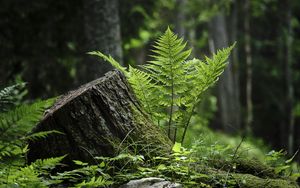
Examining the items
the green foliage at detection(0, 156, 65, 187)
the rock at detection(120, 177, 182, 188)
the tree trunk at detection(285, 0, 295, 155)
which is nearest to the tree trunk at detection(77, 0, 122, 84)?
the rock at detection(120, 177, 182, 188)

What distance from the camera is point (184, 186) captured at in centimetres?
354

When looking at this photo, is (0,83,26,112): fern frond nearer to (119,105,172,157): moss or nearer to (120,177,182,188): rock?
(119,105,172,157): moss

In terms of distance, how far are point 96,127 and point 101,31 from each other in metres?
3.95

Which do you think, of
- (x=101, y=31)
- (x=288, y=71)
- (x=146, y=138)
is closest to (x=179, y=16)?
(x=288, y=71)

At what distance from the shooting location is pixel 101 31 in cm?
770

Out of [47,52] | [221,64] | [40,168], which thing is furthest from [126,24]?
[40,168]

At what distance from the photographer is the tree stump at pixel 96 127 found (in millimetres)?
3916

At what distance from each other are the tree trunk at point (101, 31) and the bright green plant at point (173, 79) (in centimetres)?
316

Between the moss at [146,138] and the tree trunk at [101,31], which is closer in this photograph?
the moss at [146,138]

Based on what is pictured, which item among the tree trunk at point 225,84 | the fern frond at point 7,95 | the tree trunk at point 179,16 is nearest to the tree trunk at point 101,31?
the fern frond at point 7,95

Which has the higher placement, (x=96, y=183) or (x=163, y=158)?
(x=163, y=158)

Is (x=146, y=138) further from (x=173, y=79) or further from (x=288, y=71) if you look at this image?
(x=288, y=71)

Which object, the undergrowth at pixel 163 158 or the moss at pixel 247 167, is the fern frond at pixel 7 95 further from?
the moss at pixel 247 167

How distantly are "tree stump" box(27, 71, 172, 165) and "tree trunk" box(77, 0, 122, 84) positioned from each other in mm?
3493
